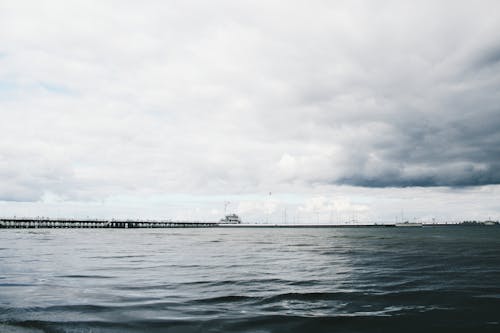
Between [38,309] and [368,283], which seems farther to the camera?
[368,283]

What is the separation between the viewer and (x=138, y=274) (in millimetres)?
30344

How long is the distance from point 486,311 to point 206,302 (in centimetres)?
1413

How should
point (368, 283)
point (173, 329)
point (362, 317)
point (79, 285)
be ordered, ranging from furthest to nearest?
point (368, 283), point (79, 285), point (362, 317), point (173, 329)

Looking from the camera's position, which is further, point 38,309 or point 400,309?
point 400,309

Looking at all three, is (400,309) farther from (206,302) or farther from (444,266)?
(444,266)

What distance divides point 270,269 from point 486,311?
62.7 ft

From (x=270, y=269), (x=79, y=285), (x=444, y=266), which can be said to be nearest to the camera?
(x=79, y=285)

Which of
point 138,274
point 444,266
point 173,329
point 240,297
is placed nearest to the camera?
point 173,329

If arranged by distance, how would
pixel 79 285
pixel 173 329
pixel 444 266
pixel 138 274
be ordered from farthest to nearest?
pixel 444 266
pixel 138 274
pixel 79 285
pixel 173 329

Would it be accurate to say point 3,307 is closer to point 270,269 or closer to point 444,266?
point 270,269

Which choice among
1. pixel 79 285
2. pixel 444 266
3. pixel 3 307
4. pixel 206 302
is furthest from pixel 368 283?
pixel 3 307

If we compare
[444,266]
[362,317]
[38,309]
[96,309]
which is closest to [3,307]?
[38,309]

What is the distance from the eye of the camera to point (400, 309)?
18828mm

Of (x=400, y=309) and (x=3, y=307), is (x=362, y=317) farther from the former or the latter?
(x=3, y=307)
